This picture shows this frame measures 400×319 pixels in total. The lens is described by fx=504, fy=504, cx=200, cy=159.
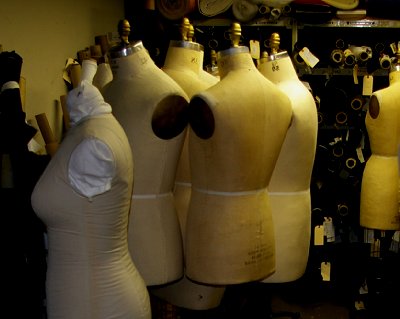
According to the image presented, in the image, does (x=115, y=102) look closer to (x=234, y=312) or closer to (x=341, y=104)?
(x=234, y=312)

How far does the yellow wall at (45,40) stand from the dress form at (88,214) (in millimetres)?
961

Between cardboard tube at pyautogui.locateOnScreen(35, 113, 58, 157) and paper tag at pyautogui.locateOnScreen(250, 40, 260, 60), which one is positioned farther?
paper tag at pyautogui.locateOnScreen(250, 40, 260, 60)

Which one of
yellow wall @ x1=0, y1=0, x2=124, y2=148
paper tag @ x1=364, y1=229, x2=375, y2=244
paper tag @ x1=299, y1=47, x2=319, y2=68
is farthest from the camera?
paper tag @ x1=364, y1=229, x2=375, y2=244

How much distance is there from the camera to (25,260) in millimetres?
1669

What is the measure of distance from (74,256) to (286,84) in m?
1.17

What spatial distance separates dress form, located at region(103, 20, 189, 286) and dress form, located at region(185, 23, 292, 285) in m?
0.07

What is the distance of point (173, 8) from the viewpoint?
3.67 metres

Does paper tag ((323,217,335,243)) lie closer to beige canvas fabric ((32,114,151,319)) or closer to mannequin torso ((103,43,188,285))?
mannequin torso ((103,43,188,285))

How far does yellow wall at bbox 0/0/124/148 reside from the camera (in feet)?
7.44

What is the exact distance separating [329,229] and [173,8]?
2.07 meters

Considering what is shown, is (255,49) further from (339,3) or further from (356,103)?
(356,103)

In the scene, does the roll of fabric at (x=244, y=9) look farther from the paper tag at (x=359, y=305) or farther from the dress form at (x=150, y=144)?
the paper tag at (x=359, y=305)

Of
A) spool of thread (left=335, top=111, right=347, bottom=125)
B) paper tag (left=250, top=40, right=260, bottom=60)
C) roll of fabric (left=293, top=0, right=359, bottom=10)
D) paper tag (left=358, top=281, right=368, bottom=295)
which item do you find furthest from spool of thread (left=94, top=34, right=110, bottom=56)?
paper tag (left=358, top=281, right=368, bottom=295)

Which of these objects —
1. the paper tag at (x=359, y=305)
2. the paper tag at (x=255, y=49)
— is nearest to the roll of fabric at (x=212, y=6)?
the paper tag at (x=255, y=49)
